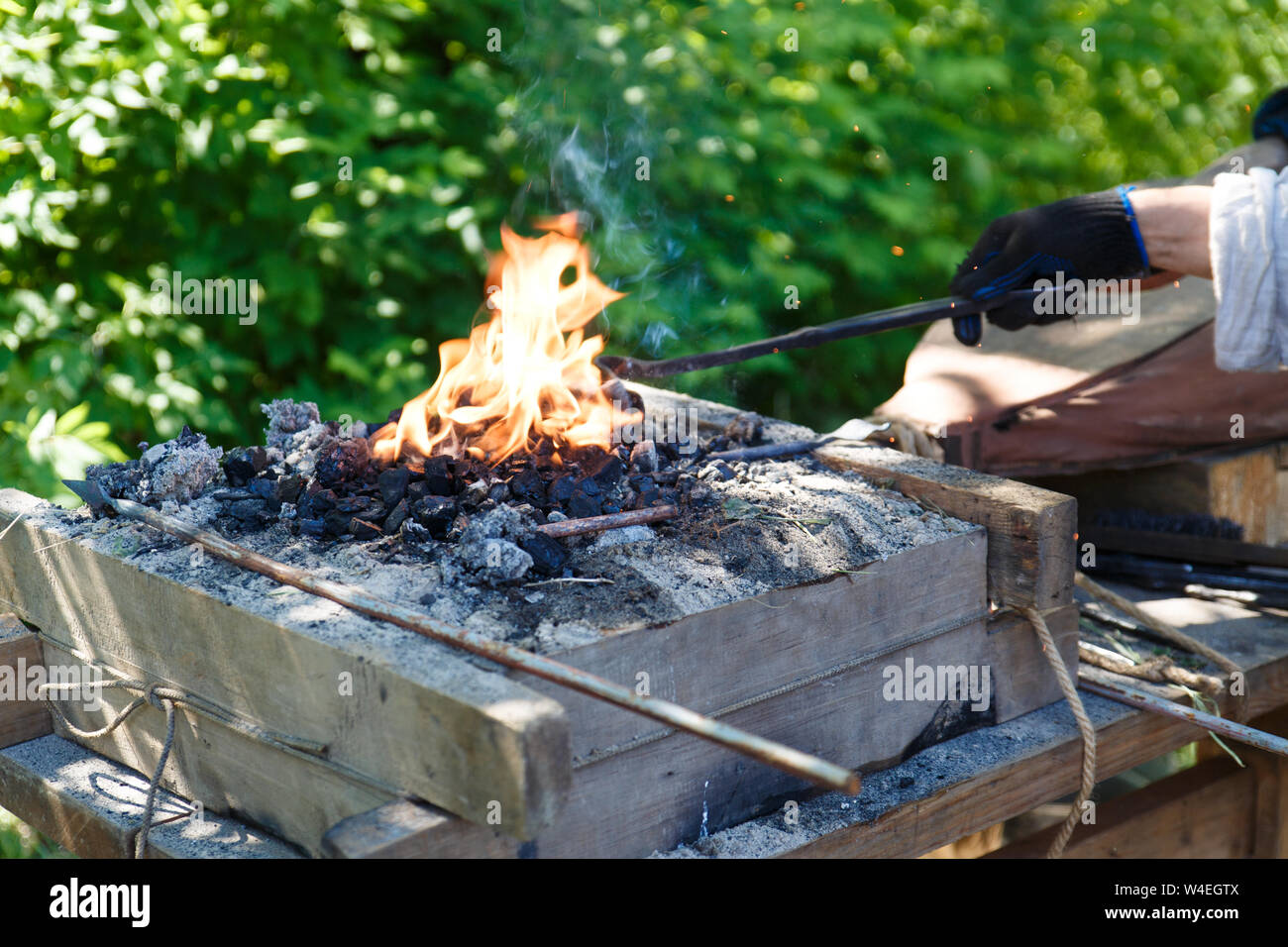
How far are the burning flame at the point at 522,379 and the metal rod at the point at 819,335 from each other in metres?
0.17

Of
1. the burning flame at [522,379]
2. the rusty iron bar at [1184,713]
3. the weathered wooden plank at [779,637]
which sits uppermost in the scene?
the burning flame at [522,379]

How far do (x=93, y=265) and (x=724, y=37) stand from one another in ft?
9.57

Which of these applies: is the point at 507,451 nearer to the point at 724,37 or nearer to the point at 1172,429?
the point at 1172,429

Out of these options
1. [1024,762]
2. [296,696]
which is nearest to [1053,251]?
[1024,762]

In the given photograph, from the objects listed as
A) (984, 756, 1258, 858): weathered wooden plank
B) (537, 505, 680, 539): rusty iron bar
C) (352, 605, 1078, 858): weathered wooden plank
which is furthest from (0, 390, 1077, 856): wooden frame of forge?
(984, 756, 1258, 858): weathered wooden plank

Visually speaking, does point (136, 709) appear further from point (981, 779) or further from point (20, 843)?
point (20, 843)

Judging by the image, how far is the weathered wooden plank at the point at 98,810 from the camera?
1.80 meters

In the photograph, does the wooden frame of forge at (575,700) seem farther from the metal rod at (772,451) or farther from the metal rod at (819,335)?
the metal rod at (819,335)

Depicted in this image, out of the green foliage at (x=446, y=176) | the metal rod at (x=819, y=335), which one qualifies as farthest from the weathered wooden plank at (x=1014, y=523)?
the green foliage at (x=446, y=176)

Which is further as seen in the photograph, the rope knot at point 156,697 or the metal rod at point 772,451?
the metal rod at point 772,451

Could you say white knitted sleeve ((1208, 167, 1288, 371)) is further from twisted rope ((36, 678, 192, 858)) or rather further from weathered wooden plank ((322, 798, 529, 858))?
twisted rope ((36, 678, 192, 858))

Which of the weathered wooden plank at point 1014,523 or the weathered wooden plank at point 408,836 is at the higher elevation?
the weathered wooden plank at point 1014,523

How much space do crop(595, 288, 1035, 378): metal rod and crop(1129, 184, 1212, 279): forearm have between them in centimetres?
30
